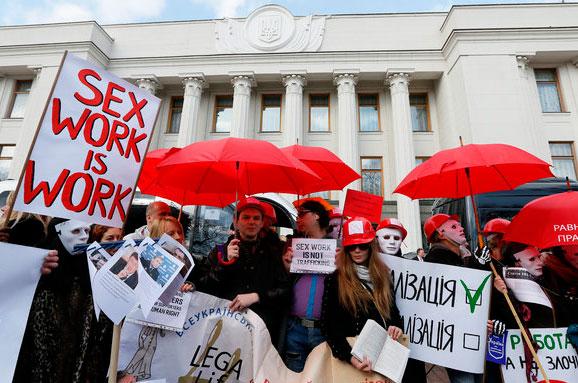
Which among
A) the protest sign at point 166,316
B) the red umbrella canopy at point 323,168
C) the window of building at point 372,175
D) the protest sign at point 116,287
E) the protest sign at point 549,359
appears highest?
the window of building at point 372,175

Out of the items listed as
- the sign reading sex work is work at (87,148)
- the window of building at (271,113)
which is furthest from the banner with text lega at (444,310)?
the window of building at (271,113)

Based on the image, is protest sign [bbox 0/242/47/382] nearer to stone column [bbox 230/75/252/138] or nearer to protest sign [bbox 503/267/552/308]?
protest sign [bbox 503/267/552/308]

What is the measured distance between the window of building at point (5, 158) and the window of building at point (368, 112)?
1996 cm

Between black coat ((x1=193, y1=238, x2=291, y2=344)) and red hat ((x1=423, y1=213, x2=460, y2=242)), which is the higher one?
red hat ((x1=423, y1=213, x2=460, y2=242))

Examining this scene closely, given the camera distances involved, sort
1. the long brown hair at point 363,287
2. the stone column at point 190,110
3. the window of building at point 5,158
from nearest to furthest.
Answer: the long brown hair at point 363,287, the stone column at point 190,110, the window of building at point 5,158

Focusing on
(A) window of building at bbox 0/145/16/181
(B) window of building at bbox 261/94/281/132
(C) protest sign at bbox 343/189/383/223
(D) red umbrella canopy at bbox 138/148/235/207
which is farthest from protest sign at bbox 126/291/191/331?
(A) window of building at bbox 0/145/16/181

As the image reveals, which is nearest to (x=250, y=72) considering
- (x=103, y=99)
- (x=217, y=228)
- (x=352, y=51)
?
(x=352, y=51)

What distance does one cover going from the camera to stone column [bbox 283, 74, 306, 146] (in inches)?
666

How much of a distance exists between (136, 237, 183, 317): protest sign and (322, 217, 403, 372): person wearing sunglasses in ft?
3.73

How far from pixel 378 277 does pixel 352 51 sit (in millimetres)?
17759

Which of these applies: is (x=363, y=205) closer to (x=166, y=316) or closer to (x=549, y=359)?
(x=549, y=359)

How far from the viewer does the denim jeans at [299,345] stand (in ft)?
8.03

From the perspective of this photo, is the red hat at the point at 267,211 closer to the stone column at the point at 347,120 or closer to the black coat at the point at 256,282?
the black coat at the point at 256,282

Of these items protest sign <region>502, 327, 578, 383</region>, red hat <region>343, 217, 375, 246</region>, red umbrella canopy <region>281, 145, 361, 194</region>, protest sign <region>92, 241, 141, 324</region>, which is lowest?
protest sign <region>502, 327, 578, 383</region>
